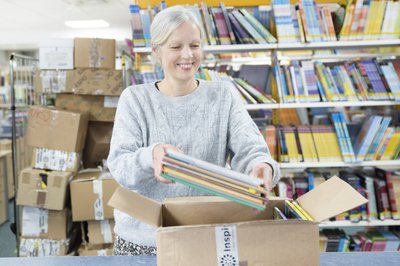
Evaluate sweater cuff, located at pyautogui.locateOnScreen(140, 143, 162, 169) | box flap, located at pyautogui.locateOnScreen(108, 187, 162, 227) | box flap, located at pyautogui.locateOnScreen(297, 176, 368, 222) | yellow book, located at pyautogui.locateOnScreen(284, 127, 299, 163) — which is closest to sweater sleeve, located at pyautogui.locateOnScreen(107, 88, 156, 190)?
sweater cuff, located at pyautogui.locateOnScreen(140, 143, 162, 169)

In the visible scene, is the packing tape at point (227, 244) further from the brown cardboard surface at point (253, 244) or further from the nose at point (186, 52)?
the nose at point (186, 52)

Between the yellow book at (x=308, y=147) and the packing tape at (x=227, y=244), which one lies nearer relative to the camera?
the packing tape at (x=227, y=244)

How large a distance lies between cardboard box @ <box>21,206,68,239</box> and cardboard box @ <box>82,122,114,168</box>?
0.50 metres

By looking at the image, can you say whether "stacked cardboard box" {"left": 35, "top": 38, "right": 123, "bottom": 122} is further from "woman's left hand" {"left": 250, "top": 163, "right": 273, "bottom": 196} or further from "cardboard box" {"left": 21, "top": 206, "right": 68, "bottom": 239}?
"woman's left hand" {"left": 250, "top": 163, "right": 273, "bottom": 196}

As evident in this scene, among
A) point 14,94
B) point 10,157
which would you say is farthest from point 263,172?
point 10,157

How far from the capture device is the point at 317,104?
2707 mm

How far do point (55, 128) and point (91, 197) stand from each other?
0.61 metres

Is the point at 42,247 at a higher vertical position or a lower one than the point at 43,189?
lower

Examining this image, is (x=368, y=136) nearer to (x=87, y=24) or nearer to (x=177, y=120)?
(x=177, y=120)

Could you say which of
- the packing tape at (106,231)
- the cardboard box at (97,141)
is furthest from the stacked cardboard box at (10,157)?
the packing tape at (106,231)

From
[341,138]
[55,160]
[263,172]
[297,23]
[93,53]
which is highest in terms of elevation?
[297,23]

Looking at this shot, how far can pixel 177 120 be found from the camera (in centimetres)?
126

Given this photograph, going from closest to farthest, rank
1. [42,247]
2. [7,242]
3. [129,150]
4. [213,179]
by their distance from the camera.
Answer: [213,179]
[129,150]
[42,247]
[7,242]

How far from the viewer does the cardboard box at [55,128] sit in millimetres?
2998
